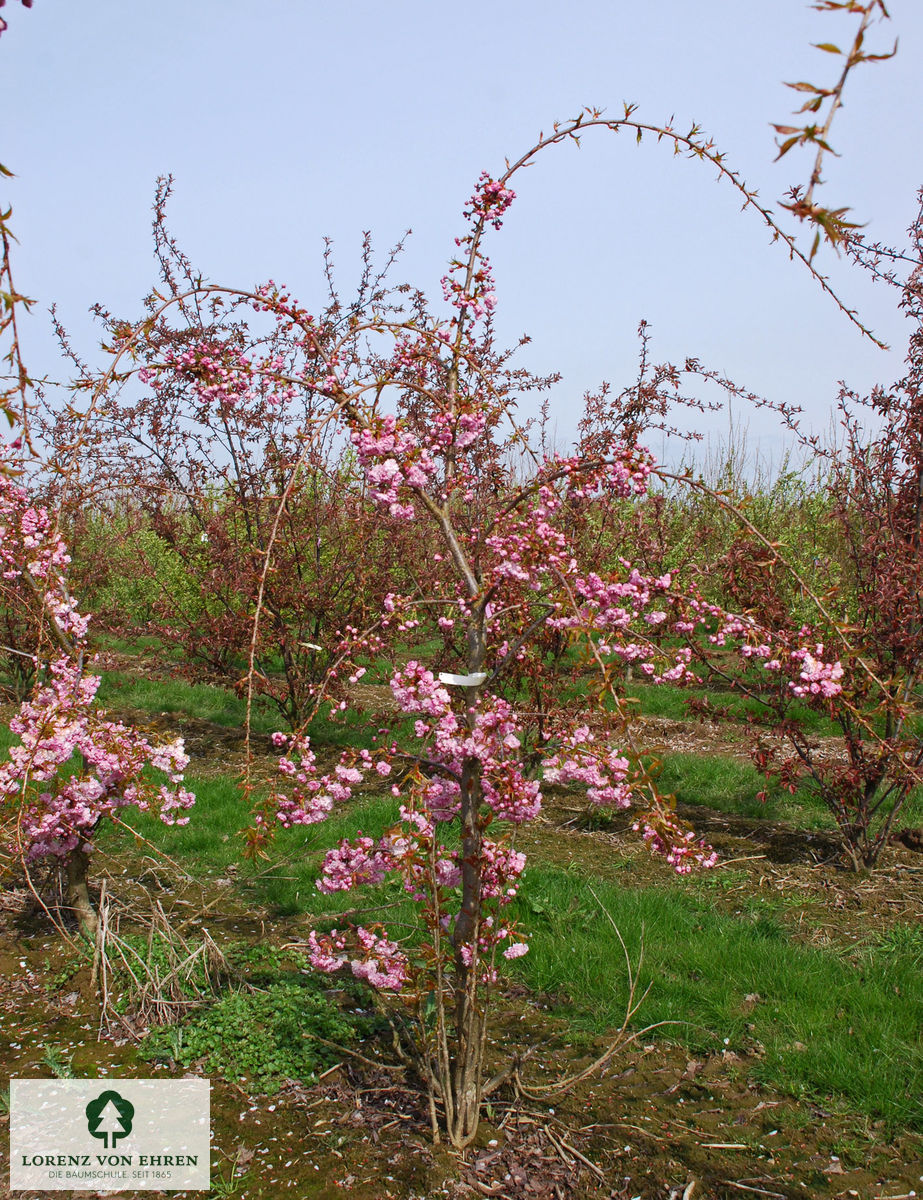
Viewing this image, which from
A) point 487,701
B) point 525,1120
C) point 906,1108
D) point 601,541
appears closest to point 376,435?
point 487,701

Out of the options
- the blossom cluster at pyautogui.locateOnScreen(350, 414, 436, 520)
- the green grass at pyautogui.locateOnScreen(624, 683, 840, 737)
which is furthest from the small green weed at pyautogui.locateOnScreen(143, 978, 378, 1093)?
the green grass at pyautogui.locateOnScreen(624, 683, 840, 737)

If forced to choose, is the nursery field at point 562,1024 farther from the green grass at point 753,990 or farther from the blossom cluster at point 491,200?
the blossom cluster at point 491,200

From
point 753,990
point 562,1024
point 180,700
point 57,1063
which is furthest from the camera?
point 180,700

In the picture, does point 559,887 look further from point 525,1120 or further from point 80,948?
point 80,948

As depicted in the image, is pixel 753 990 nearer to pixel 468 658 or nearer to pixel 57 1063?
pixel 468 658

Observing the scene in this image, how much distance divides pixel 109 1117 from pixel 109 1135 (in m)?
0.07

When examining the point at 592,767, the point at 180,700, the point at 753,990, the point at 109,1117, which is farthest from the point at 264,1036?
the point at 180,700

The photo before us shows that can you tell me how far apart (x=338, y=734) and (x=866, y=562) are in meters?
4.18

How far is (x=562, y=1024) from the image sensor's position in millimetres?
3072

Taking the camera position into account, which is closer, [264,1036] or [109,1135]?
[109,1135]

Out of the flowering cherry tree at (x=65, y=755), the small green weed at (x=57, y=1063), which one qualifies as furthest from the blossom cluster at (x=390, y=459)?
the small green weed at (x=57, y=1063)

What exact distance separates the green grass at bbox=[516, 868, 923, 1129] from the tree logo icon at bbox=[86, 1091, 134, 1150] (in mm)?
1523

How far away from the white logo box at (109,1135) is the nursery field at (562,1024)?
3.1 inches

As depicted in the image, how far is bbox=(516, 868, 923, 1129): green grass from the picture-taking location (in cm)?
270
